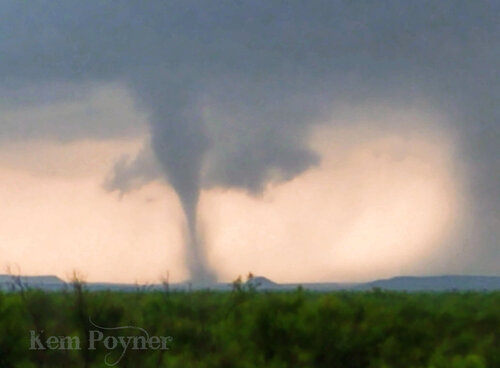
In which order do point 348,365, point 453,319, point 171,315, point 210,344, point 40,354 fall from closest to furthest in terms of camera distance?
point 40,354 < point 348,365 < point 210,344 < point 171,315 < point 453,319

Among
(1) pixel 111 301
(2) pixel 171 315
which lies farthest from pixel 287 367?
(2) pixel 171 315

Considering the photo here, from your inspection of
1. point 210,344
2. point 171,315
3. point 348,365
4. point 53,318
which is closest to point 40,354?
point 53,318

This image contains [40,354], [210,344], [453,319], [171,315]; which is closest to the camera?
[40,354]

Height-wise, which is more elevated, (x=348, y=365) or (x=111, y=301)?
Result: (x=111, y=301)

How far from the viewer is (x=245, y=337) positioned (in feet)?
95.3

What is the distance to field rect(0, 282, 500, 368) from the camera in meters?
26.0

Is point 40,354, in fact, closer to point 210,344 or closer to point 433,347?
point 210,344

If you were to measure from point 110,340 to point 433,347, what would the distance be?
1122 centimetres

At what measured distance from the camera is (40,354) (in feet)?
85.7

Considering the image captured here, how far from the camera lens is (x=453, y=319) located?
136ft

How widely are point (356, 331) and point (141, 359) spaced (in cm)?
684

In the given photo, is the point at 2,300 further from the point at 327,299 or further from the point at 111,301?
the point at 327,299

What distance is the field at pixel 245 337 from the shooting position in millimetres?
26047

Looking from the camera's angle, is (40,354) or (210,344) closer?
(40,354)
